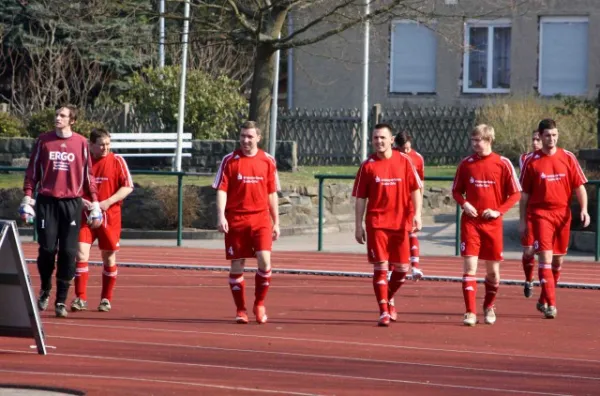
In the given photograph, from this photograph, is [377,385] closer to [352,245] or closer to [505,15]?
[352,245]

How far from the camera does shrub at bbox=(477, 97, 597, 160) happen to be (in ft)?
92.1

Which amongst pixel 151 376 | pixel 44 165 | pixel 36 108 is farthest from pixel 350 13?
pixel 151 376

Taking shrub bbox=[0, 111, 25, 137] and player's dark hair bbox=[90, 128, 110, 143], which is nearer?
player's dark hair bbox=[90, 128, 110, 143]

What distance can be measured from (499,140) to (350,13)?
524cm

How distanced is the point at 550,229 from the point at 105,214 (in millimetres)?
4250

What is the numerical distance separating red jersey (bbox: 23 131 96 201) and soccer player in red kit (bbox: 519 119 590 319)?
4265 mm

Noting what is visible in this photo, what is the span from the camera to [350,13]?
2644cm

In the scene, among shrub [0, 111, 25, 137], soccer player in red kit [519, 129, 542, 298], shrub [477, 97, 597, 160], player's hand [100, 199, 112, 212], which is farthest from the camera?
shrub [0, 111, 25, 137]

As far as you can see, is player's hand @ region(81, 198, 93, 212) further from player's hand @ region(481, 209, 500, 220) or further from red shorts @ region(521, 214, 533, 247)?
red shorts @ region(521, 214, 533, 247)

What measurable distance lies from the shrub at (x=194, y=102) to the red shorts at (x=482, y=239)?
19.8m

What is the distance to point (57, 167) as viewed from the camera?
499 inches

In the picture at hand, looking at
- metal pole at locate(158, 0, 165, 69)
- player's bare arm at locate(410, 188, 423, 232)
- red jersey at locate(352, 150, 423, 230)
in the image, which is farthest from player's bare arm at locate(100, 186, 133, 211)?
metal pole at locate(158, 0, 165, 69)

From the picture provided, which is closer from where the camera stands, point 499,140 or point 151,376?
point 151,376

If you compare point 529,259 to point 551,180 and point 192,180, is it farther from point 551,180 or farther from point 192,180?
point 192,180
